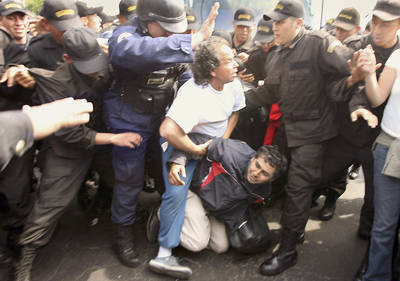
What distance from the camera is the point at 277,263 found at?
2.60m

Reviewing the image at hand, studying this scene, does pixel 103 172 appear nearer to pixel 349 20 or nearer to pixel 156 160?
pixel 156 160

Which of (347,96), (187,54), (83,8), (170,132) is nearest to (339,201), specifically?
(347,96)

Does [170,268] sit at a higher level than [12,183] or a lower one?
lower

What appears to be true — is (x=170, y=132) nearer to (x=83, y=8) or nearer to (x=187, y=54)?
(x=187, y=54)

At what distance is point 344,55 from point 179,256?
2.00m

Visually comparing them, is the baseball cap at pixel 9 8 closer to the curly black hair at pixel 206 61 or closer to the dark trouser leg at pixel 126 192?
the dark trouser leg at pixel 126 192

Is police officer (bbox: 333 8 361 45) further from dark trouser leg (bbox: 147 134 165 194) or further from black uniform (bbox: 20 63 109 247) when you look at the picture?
black uniform (bbox: 20 63 109 247)

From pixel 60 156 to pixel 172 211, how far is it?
0.92m

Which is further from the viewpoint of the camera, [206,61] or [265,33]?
[265,33]

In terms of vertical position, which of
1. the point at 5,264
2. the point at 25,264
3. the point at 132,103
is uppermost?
the point at 132,103

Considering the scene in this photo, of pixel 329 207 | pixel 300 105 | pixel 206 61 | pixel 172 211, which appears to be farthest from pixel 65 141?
pixel 329 207

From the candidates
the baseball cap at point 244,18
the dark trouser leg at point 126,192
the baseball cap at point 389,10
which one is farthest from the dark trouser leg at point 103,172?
the baseball cap at point 244,18

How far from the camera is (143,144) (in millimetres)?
2707

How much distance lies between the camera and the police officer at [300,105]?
8.07 feet
